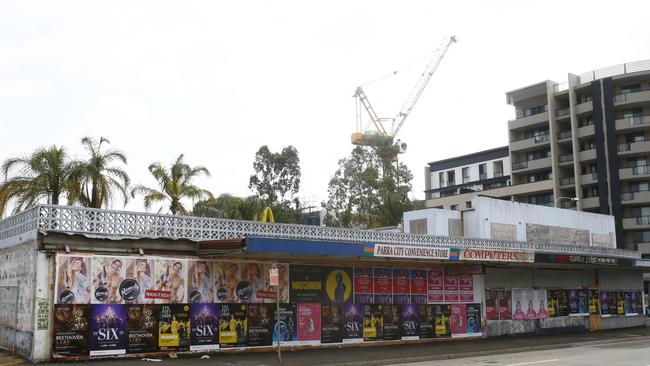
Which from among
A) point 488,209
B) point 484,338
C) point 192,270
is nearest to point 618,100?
point 488,209

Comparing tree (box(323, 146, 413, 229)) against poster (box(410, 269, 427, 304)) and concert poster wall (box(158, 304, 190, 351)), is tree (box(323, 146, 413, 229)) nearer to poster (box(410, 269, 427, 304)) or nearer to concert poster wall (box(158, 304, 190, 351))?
poster (box(410, 269, 427, 304))

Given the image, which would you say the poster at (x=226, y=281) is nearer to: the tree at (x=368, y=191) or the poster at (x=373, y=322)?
the poster at (x=373, y=322)

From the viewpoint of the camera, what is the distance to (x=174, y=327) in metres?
19.6

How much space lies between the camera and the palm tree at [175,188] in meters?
33.7

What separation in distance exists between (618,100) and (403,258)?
5552cm

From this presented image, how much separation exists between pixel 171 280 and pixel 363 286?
791 centimetres

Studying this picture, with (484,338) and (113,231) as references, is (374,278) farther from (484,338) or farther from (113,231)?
(113,231)

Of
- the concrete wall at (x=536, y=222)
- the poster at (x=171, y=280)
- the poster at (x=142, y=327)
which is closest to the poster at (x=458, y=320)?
the concrete wall at (x=536, y=222)

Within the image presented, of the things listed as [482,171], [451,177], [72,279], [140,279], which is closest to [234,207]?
[140,279]

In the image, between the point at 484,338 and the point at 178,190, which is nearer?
the point at 484,338

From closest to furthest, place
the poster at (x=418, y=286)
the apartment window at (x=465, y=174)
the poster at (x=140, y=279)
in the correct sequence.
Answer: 1. the poster at (x=140, y=279)
2. the poster at (x=418, y=286)
3. the apartment window at (x=465, y=174)

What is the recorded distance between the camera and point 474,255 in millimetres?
25297

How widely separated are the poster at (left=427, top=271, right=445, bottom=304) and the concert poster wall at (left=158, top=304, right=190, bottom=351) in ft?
36.0

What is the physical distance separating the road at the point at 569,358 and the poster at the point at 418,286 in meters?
4.63
